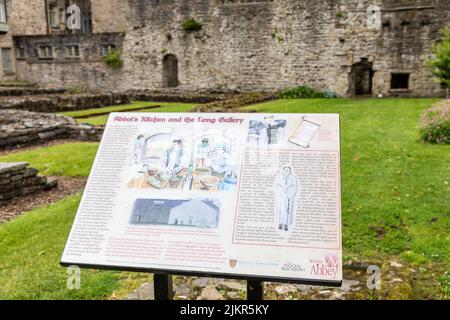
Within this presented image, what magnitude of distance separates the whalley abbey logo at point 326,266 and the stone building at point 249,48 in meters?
17.9

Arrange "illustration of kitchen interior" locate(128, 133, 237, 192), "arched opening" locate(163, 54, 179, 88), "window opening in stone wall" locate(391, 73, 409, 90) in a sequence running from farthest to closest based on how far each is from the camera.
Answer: "arched opening" locate(163, 54, 179, 88) → "window opening in stone wall" locate(391, 73, 409, 90) → "illustration of kitchen interior" locate(128, 133, 237, 192)

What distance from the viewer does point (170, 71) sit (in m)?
25.4

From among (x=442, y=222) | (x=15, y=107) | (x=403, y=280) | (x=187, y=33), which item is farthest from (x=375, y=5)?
(x=403, y=280)

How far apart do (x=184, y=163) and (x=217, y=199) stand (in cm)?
46

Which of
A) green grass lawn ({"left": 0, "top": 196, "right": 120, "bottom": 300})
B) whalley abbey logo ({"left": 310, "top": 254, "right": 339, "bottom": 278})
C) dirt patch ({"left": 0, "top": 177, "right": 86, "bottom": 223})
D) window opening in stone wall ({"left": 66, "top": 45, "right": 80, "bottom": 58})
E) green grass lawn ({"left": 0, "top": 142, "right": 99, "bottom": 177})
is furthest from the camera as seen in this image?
window opening in stone wall ({"left": 66, "top": 45, "right": 80, "bottom": 58})

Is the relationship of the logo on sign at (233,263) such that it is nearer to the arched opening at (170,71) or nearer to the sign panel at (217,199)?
the sign panel at (217,199)

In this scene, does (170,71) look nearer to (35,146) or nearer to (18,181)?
(35,146)

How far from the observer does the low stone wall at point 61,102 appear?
1788cm

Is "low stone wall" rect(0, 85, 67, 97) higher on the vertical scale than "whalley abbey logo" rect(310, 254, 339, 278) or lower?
higher

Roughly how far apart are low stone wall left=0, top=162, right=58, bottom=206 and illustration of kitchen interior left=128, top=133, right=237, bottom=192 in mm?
4781

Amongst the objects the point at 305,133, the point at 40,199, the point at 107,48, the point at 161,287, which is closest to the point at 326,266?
the point at 305,133

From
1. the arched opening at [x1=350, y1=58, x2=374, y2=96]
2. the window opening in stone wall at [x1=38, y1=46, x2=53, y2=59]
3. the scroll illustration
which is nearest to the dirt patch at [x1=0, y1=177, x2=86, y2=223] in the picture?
the scroll illustration

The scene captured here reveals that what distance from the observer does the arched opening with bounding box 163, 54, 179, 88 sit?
24.9 metres

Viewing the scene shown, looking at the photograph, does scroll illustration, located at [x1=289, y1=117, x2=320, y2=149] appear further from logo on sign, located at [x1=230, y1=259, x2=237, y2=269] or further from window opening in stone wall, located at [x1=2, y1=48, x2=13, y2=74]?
window opening in stone wall, located at [x1=2, y1=48, x2=13, y2=74]
